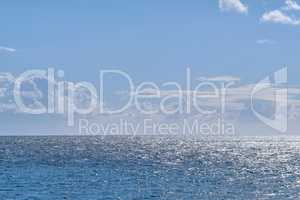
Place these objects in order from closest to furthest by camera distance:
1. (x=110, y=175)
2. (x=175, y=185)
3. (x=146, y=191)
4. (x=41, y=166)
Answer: (x=146, y=191), (x=175, y=185), (x=110, y=175), (x=41, y=166)

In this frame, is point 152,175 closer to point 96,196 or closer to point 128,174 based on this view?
point 128,174

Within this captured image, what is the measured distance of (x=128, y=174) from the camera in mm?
107375

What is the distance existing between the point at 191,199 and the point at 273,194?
1222 centimetres

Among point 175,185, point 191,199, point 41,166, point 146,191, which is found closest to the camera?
point 191,199

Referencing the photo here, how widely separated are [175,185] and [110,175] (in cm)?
1733

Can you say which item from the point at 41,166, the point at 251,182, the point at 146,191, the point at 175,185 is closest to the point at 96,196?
the point at 146,191

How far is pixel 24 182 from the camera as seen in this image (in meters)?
93.4

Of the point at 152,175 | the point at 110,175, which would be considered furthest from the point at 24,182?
the point at 152,175

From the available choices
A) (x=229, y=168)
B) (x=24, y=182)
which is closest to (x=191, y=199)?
(x=24, y=182)

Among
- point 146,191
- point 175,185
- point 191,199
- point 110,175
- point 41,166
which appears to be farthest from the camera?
point 41,166

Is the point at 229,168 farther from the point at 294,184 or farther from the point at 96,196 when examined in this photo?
the point at 96,196

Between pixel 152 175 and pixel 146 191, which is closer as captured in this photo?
pixel 146 191

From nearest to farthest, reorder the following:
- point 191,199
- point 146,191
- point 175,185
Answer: point 191,199, point 146,191, point 175,185

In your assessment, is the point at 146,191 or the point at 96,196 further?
the point at 146,191
